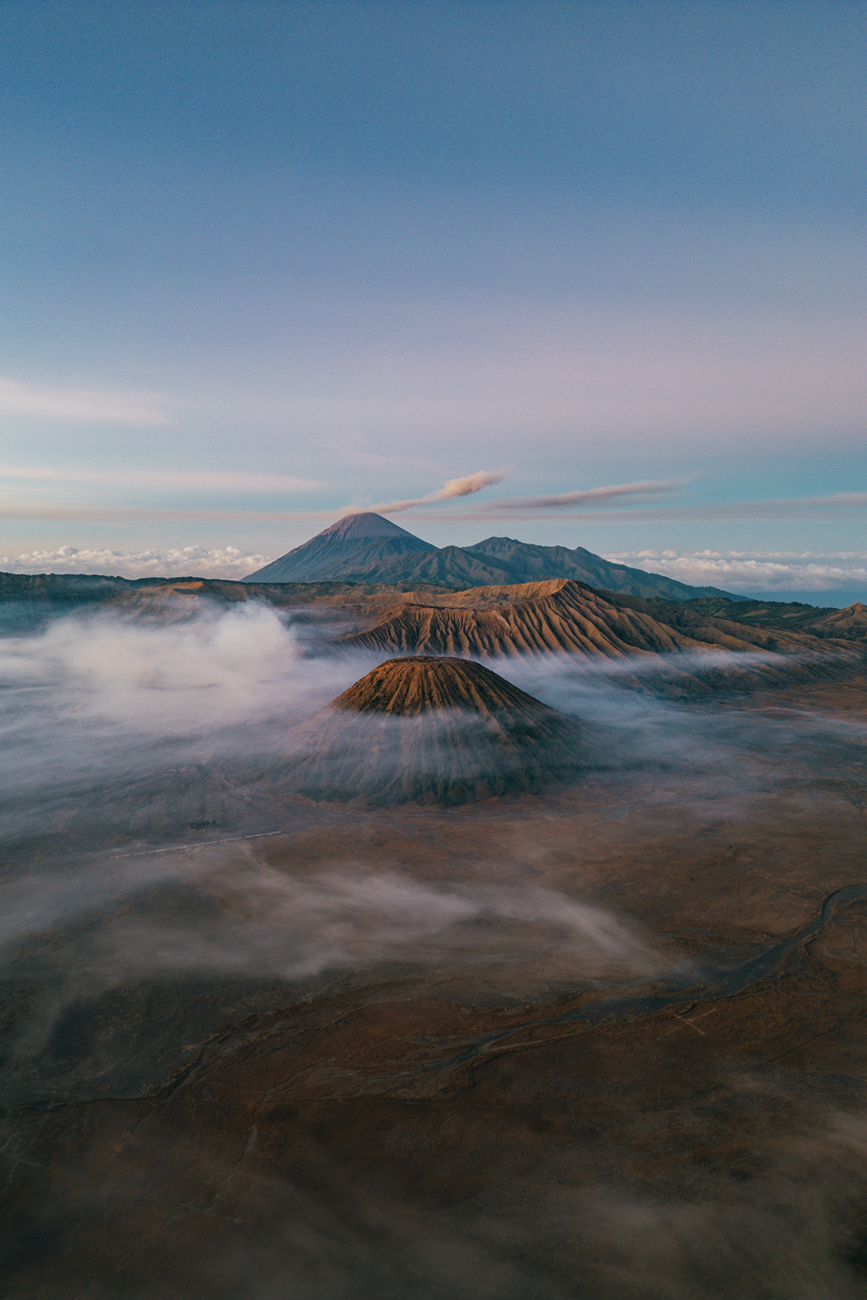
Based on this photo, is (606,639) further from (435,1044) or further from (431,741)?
(435,1044)

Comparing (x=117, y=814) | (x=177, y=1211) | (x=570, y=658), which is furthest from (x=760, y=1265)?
(x=570, y=658)

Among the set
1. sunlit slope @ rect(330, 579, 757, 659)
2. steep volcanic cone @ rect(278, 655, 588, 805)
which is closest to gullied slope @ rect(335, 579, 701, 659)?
sunlit slope @ rect(330, 579, 757, 659)

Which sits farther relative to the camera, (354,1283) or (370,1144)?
(370,1144)

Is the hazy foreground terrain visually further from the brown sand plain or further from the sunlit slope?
the sunlit slope

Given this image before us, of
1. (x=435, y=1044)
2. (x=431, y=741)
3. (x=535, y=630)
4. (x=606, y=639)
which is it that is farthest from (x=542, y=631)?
(x=435, y=1044)

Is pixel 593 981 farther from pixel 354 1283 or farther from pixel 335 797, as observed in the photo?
pixel 335 797
